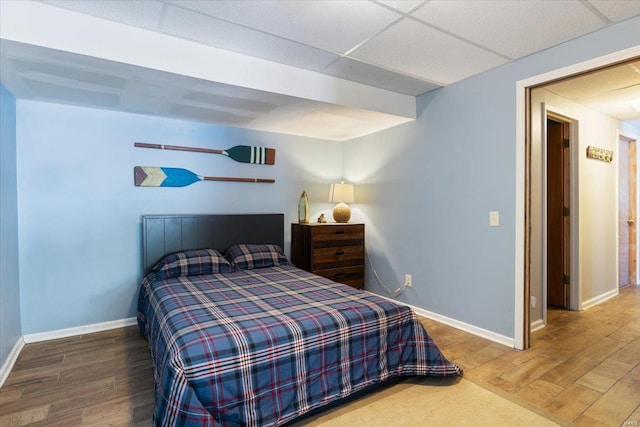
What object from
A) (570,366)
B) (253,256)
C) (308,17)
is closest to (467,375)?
(570,366)

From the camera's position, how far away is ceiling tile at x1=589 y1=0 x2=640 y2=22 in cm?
181

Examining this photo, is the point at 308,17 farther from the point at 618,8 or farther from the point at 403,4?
the point at 618,8

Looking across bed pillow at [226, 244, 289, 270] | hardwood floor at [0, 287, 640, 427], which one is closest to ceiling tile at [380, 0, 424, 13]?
hardwood floor at [0, 287, 640, 427]

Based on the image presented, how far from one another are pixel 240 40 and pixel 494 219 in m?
2.31

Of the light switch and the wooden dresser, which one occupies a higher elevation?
the light switch

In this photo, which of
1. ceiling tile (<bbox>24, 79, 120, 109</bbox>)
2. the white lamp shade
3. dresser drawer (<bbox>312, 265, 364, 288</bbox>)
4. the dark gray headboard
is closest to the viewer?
ceiling tile (<bbox>24, 79, 120, 109</bbox>)

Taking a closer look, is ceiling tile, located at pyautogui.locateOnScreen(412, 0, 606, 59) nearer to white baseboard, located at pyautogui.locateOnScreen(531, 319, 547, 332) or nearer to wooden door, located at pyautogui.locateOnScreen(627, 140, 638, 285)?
A: white baseboard, located at pyautogui.locateOnScreen(531, 319, 547, 332)

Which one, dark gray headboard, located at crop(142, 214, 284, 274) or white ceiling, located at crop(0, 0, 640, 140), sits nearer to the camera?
white ceiling, located at crop(0, 0, 640, 140)

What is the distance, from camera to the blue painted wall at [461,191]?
2561 mm

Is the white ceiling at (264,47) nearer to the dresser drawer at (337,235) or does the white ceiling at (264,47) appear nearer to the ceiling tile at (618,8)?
the ceiling tile at (618,8)

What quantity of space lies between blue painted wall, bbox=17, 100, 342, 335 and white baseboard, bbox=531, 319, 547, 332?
124 inches

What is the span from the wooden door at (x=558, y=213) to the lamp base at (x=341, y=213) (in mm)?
2222

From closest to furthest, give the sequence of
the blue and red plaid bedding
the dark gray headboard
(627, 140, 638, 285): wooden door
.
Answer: the blue and red plaid bedding < the dark gray headboard < (627, 140, 638, 285): wooden door

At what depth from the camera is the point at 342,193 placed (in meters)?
4.05
